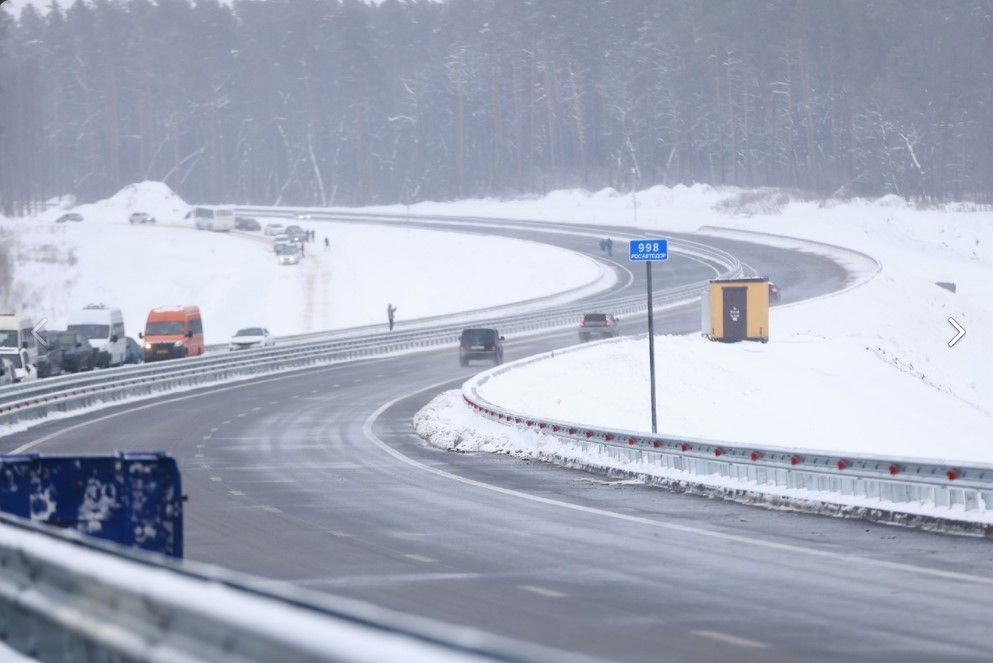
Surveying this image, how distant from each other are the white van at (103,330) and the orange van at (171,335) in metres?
0.99

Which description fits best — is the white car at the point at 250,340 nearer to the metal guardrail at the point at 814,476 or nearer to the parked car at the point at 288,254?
the metal guardrail at the point at 814,476

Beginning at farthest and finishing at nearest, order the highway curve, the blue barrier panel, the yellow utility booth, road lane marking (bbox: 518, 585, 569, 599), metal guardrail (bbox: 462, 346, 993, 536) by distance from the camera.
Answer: the yellow utility booth → metal guardrail (bbox: 462, 346, 993, 536) → road lane marking (bbox: 518, 585, 569, 599) → the highway curve → the blue barrier panel

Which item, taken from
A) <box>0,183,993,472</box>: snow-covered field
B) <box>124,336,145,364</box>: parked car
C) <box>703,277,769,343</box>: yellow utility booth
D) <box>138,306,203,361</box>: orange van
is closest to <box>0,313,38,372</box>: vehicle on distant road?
<box>138,306,203,361</box>: orange van

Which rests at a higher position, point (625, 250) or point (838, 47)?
point (838, 47)

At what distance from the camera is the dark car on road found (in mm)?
50625

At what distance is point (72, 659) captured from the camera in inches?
277

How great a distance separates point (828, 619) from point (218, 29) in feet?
554

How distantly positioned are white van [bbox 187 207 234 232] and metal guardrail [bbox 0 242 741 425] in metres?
48.8

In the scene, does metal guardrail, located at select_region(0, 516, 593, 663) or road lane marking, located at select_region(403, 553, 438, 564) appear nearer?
metal guardrail, located at select_region(0, 516, 593, 663)

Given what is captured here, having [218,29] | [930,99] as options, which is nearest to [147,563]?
[930,99]

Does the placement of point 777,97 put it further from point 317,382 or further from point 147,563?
point 147,563

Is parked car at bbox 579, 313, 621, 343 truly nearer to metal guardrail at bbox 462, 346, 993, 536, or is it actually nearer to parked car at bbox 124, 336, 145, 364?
parked car at bbox 124, 336, 145, 364

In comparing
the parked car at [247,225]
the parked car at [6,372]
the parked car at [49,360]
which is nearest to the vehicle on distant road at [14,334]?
the parked car at [49,360]

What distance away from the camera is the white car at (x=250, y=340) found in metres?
62.1
